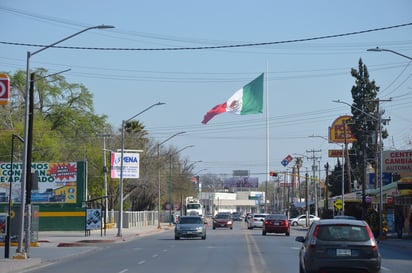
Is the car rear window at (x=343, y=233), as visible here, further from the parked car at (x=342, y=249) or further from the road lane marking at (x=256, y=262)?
the road lane marking at (x=256, y=262)

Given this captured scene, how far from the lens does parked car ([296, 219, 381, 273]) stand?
1786 cm

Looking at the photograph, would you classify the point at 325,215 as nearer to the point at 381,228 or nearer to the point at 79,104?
the point at 381,228

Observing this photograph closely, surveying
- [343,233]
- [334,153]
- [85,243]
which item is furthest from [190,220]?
[334,153]

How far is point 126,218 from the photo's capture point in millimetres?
78250

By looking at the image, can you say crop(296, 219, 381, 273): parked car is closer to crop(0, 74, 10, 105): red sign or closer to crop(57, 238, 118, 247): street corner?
crop(0, 74, 10, 105): red sign

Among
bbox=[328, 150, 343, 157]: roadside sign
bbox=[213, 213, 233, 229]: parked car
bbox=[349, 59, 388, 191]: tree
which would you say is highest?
bbox=[349, 59, 388, 191]: tree

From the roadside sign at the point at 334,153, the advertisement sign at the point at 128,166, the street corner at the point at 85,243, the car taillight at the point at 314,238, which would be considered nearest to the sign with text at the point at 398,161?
the advertisement sign at the point at 128,166

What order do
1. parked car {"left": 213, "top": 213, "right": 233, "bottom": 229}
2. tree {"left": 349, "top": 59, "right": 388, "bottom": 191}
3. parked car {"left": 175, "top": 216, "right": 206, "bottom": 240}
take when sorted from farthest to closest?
tree {"left": 349, "top": 59, "right": 388, "bottom": 191}, parked car {"left": 213, "top": 213, "right": 233, "bottom": 229}, parked car {"left": 175, "top": 216, "right": 206, "bottom": 240}

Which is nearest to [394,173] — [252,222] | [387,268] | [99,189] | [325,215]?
[325,215]

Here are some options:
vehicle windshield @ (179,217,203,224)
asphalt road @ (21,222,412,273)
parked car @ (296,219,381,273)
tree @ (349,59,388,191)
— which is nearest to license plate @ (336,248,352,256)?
parked car @ (296,219,381,273)

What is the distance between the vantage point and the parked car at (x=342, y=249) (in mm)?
17859

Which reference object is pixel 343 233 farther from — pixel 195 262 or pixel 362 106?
pixel 362 106

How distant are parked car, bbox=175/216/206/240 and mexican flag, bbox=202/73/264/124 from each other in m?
8.41

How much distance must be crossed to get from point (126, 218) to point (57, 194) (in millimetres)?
16811
